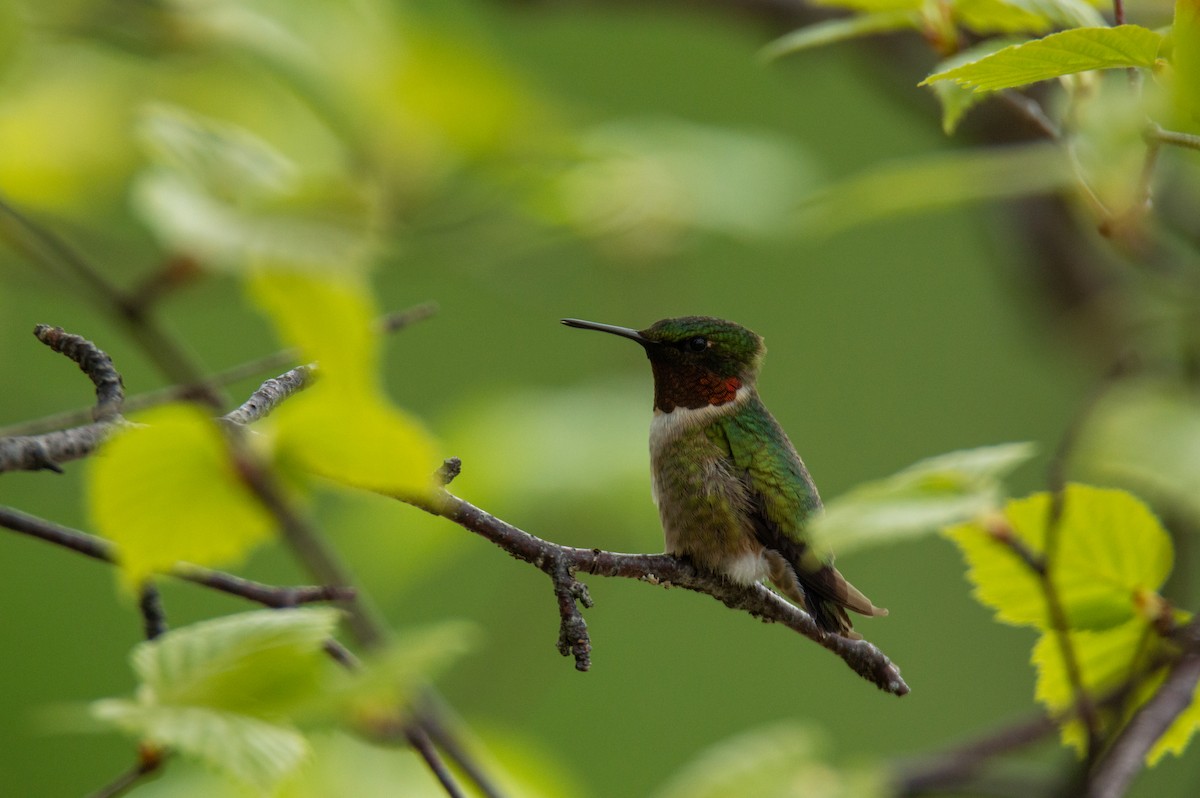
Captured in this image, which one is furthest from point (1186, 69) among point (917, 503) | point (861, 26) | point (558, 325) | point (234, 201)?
point (558, 325)

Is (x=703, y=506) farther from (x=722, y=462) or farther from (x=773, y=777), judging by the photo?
(x=773, y=777)

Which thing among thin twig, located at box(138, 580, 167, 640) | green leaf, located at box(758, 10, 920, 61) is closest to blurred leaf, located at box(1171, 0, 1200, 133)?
green leaf, located at box(758, 10, 920, 61)

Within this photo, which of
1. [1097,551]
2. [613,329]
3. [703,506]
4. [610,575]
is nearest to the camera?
[1097,551]

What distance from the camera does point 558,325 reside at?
3887mm

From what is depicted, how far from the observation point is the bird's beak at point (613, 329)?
856 millimetres

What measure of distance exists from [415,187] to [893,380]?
10.2ft

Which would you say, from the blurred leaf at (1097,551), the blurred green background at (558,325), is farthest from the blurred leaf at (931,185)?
the blurred leaf at (1097,551)

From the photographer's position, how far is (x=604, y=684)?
13.7 feet

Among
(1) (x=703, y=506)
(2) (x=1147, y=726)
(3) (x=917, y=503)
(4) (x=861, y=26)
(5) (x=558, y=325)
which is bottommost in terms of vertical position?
(5) (x=558, y=325)

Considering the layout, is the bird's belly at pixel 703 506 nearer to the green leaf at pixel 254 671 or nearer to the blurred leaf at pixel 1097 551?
the blurred leaf at pixel 1097 551

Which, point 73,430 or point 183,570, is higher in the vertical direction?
point 73,430

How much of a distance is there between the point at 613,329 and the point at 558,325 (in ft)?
9.75

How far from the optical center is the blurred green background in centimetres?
159

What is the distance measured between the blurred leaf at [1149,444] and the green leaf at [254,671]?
462 mm
